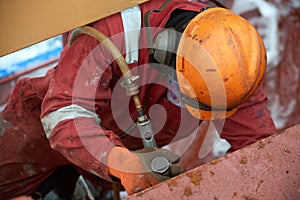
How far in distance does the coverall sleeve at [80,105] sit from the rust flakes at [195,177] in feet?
1.75

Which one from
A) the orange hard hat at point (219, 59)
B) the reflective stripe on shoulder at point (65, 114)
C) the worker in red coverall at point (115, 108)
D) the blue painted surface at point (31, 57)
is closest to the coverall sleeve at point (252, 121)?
the worker in red coverall at point (115, 108)

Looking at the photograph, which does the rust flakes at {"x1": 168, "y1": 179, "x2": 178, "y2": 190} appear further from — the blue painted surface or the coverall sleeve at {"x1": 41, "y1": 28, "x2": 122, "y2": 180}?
the blue painted surface

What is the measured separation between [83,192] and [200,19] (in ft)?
6.35

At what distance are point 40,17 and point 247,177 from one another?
3.46 ft

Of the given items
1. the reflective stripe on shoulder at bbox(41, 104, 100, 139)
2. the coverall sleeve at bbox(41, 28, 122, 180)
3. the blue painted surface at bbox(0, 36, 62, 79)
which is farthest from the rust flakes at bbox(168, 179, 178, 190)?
the blue painted surface at bbox(0, 36, 62, 79)

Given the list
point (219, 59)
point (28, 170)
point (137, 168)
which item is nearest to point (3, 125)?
point (28, 170)

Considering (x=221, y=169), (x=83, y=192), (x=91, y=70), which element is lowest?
(x=83, y=192)

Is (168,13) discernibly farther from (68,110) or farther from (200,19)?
(68,110)

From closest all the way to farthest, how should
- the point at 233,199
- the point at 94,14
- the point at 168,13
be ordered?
the point at 233,199
the point at 94,14
the point at 168,13

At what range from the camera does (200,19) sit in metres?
2.00

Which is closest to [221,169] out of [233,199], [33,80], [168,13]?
[233,199]

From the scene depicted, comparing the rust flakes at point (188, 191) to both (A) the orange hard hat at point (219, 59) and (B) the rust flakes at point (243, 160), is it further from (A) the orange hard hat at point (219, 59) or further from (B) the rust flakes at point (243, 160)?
(A) the orange hard hat at point (219, 59)

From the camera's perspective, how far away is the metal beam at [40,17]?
72.9 inches

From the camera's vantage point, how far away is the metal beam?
1852 millimetres
